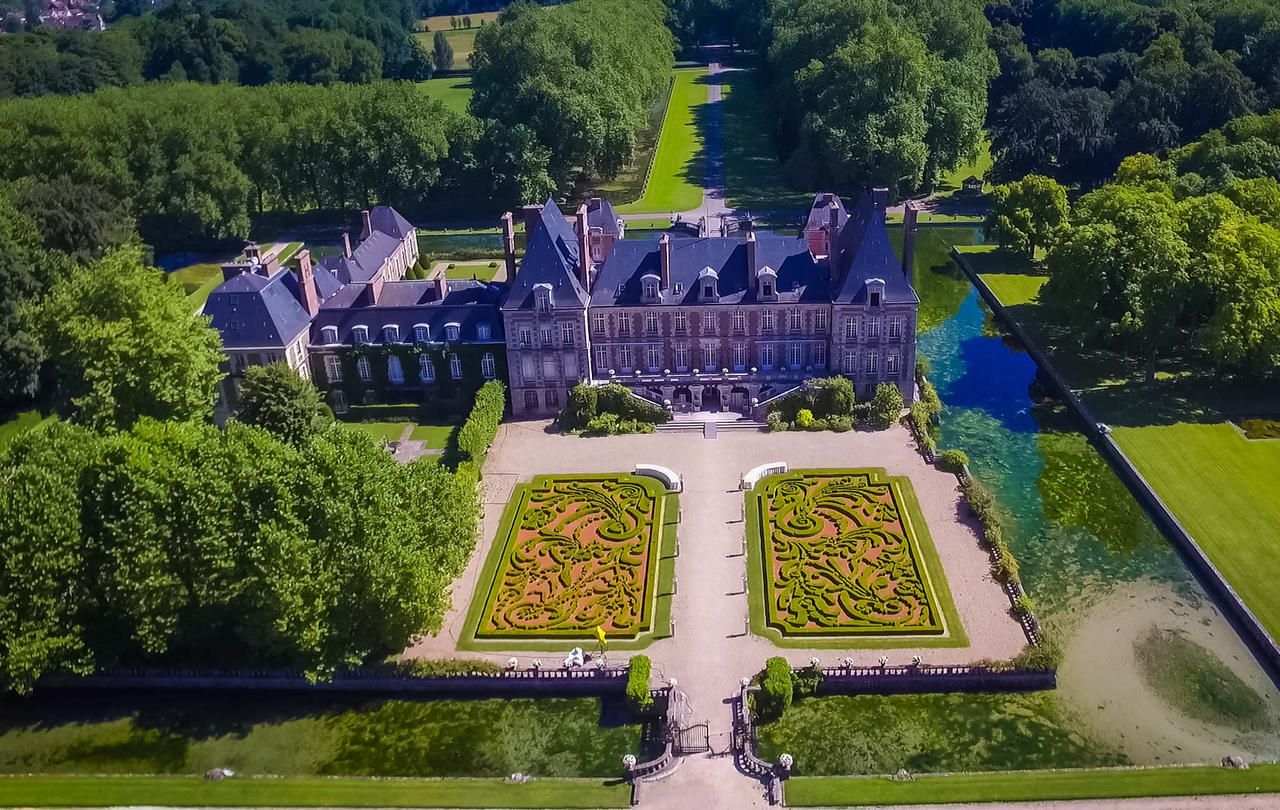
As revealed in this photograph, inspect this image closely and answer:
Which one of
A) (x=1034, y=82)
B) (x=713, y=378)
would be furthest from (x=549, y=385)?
(x=1034, y=82)

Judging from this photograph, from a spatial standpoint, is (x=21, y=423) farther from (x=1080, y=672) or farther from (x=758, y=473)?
(x=1080, y=672)

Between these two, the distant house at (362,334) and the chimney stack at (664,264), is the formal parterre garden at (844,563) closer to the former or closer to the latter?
the chimney stack at (664,264)

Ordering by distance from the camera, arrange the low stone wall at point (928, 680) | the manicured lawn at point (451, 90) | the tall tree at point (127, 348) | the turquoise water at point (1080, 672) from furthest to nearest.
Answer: the manicured lawn at point (451, 90)
the tall tree at point (127, 348)
the low stone wall at point (928, 680)
the turquoise water at point (1080, 672)

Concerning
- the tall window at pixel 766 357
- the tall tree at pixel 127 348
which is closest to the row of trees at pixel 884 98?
the tall window at pixel 766 357

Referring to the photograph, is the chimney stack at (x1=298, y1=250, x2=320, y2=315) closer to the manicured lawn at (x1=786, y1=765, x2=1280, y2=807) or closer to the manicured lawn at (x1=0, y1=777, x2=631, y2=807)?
the manicured lawn at (x1=0, y1=777, x2=631, y2=807)

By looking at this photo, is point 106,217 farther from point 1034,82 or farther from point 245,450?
point 1034,82

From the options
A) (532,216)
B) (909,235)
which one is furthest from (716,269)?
(532,216)

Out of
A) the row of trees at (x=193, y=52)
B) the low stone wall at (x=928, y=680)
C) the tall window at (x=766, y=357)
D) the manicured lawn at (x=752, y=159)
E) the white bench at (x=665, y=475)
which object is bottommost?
the low stone wall at (x=928, y=680)
